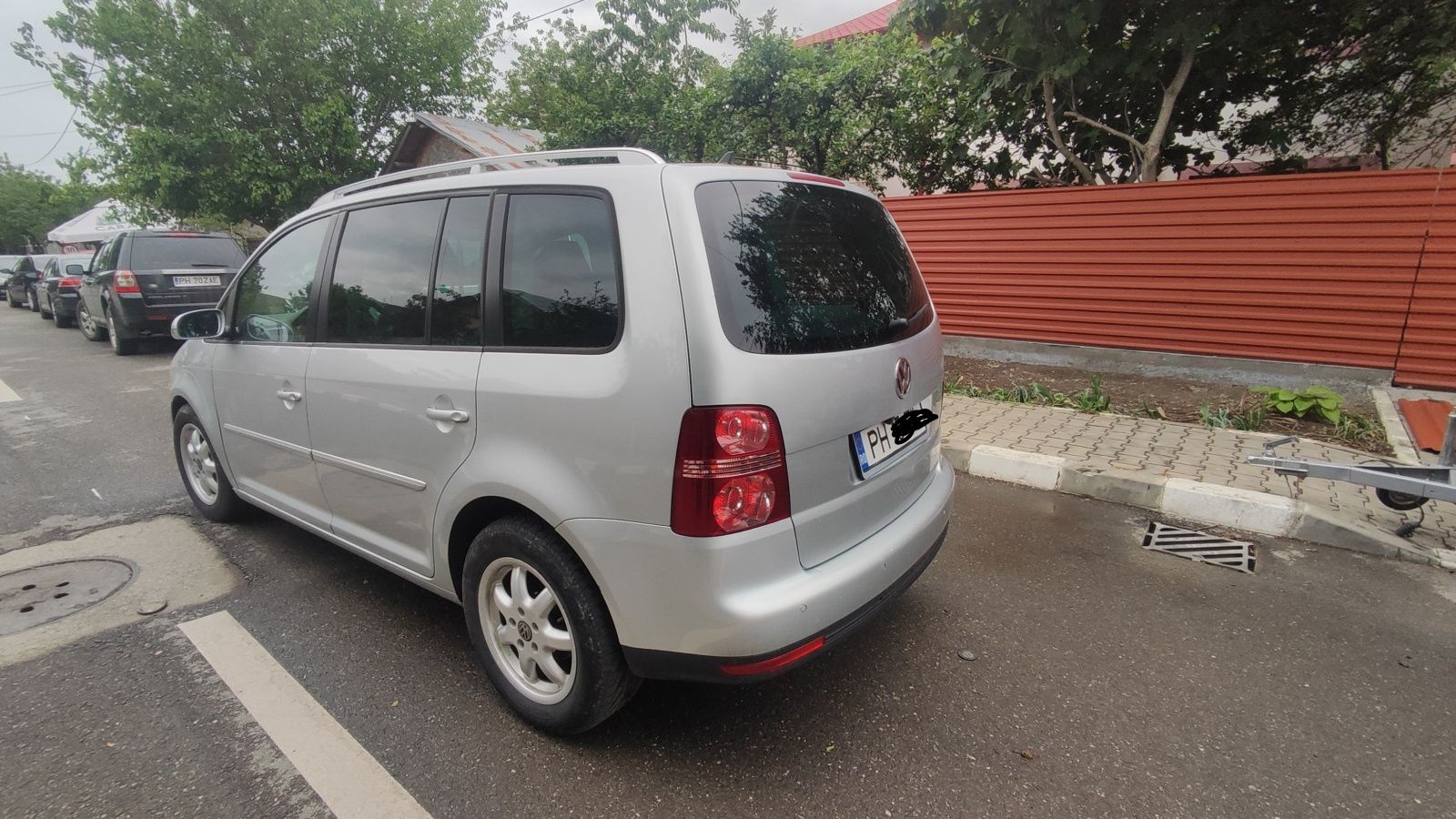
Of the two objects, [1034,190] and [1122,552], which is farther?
[1034,190]

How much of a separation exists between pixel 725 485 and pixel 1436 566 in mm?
3785

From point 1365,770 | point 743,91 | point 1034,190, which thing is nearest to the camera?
point 1365,770

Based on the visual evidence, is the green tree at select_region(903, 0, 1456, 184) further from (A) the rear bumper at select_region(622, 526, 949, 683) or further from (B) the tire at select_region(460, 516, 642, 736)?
(B) the tire at select_region(460, 516, 642, 736)

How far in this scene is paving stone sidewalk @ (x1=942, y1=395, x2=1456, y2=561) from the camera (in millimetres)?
3713

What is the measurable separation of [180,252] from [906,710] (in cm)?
1148

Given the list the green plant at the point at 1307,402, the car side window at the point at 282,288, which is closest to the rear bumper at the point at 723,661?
the car side window at the point at 282,288

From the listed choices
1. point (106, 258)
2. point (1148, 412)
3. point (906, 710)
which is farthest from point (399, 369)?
point (106, 258)

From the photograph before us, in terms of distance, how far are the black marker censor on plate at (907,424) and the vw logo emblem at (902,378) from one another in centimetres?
9

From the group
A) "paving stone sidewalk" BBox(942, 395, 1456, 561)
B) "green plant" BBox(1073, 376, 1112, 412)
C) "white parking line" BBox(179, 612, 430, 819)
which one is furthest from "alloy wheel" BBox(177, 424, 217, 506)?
"green plant" BBox(1073, 376, 1112, 412)

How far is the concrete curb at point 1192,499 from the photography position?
3475 mm

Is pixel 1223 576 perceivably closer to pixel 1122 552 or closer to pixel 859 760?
pixel 1122 552

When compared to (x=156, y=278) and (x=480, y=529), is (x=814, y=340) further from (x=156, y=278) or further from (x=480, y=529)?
(x=156, y=278)

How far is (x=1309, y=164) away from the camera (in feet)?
27.0

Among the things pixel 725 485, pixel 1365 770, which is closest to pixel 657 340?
pixel 725 485
